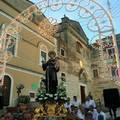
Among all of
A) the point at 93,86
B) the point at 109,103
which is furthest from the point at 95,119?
the point at 93,86

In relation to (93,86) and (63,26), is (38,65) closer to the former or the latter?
(63,26)

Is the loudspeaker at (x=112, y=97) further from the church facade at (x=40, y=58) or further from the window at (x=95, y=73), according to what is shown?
the window at (x=95, y=73)

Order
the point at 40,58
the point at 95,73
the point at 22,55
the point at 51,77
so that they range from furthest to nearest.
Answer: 1. the point at 95,73
2. the point at 40,58
3. the point at 22,55
4. the point at 51,77

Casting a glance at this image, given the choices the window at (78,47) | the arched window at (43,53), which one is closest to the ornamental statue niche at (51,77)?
the arched window at (43,53)

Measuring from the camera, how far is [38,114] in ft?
16.9

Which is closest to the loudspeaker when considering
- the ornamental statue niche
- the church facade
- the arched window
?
the ornamental statue niche

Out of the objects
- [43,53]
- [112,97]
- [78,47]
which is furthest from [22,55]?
[112,97]

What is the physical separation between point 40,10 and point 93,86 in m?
16.8

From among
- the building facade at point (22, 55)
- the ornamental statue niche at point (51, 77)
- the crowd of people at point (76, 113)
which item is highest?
the building facade at point (22, 55)

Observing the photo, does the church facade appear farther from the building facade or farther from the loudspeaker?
the loudspeaker

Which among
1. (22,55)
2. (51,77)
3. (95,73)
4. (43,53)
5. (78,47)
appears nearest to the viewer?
(51,77)

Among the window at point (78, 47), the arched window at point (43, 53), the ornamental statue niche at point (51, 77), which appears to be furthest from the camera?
the window at point (78, 47)

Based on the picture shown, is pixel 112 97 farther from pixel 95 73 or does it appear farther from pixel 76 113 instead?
pixel 95 73

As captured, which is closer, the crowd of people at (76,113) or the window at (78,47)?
the crowd of people at (76,113)
